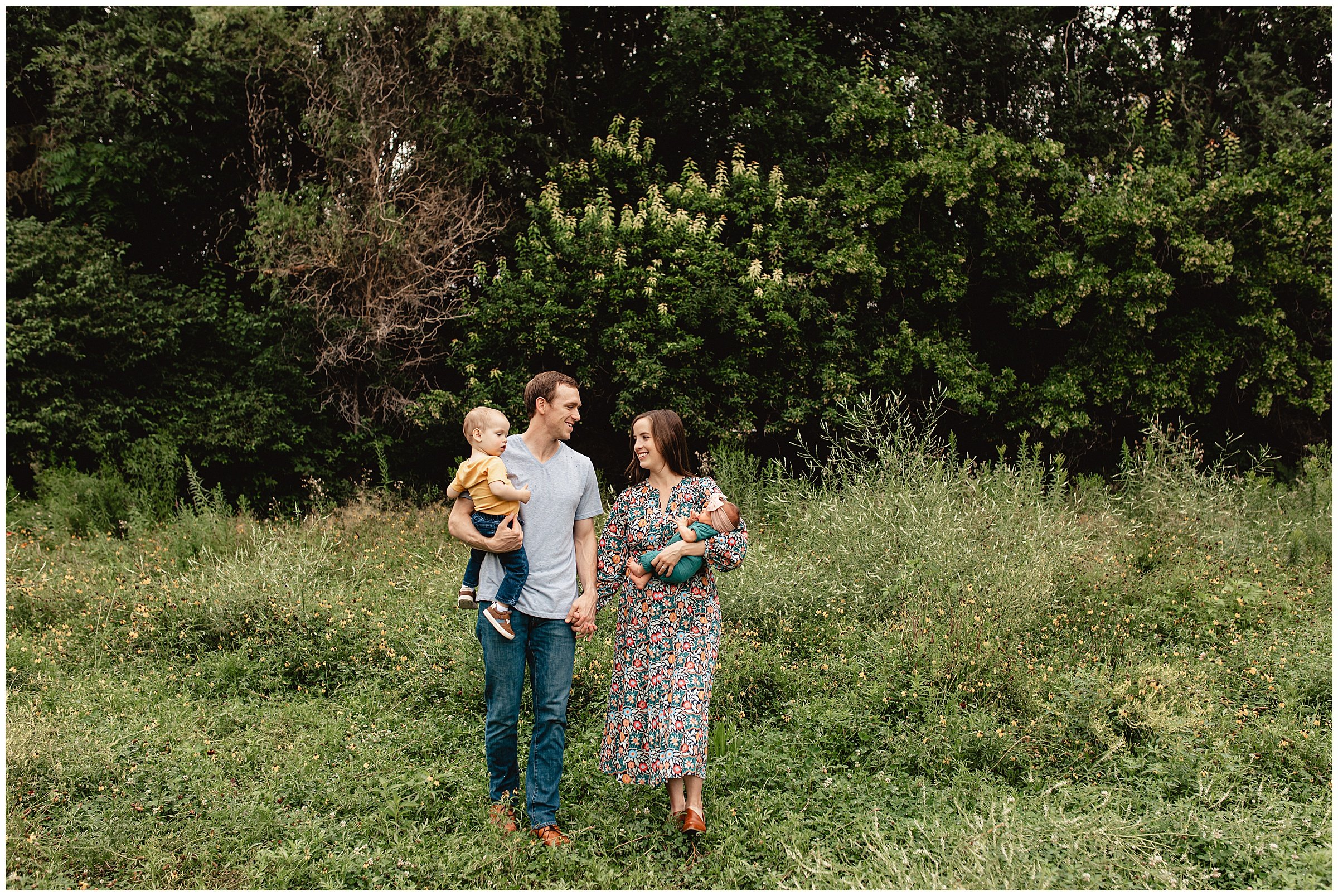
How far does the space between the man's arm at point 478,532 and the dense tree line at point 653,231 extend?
682 centimetres

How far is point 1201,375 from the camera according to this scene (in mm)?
11805

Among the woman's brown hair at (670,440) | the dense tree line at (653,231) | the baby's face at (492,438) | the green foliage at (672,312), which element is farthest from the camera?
the dense tree line at (653,231)

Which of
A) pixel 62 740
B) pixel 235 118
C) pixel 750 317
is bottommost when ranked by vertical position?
pixel 62 740

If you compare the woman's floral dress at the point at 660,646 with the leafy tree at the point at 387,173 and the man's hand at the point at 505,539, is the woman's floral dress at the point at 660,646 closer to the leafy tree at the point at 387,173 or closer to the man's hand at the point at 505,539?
the man's hand at the point at 505,539

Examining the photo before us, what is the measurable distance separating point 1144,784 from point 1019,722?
25.7 inches

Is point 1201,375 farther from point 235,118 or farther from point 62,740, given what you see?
point 235,118

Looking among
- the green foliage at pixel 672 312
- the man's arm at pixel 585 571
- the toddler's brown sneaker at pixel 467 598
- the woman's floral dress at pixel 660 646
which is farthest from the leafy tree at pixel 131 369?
the woman's floral dress at pixel 660 646

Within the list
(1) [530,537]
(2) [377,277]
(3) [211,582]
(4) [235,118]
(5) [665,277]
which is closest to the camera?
(1) [530,537]

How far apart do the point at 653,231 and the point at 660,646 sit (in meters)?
7.98

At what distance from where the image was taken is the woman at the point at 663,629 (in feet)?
12.0

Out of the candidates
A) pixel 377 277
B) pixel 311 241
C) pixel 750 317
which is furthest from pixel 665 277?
pixel 311 241

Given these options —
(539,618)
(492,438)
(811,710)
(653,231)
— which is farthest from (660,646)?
(653,231)

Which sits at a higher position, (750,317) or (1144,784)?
(750,317)

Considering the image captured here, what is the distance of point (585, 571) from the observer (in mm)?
3793
